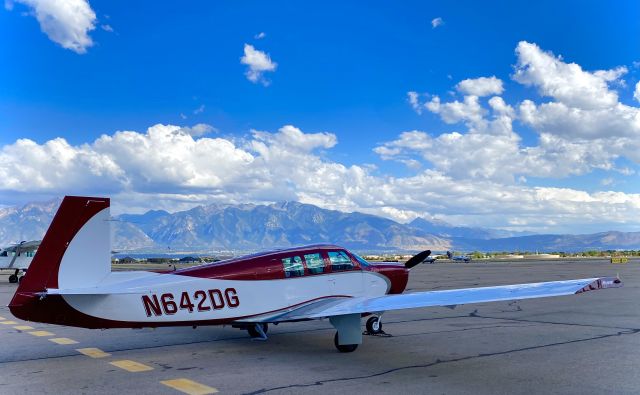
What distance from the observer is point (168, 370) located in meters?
8.72

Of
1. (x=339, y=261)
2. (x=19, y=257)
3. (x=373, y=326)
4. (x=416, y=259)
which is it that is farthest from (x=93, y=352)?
(x=19, y=257)

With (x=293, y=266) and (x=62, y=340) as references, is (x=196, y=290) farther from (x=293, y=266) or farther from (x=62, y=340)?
(x=62, y=340)

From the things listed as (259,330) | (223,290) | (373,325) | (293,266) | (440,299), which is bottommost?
(373,325)

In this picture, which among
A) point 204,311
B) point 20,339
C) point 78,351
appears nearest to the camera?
point 204,311

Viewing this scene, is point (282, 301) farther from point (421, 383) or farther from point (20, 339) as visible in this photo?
point (20, 339)

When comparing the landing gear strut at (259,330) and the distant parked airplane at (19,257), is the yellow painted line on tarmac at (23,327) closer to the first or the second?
the landing gear strut at (259,330)

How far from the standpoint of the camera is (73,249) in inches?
352

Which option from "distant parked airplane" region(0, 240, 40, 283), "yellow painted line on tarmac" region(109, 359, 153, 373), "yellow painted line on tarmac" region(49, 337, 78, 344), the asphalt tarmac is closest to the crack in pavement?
the asphalt tarmac

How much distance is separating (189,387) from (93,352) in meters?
3.79

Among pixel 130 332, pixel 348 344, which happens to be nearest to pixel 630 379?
pixel 348 344

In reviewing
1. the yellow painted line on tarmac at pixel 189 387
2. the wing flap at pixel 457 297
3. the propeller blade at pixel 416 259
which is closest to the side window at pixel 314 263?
the wing flap at pixel 457 297

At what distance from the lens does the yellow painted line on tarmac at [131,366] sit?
8.81 metres

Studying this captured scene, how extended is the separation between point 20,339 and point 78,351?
7.80ft

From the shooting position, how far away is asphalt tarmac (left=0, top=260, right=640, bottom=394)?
25.0ft
